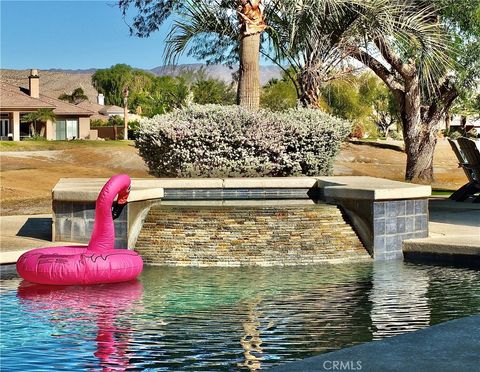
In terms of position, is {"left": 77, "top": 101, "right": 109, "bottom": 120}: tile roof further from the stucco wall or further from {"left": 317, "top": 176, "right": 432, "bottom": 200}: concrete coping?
{"left": 317, "top": 176, "right": 432, "bottom": 200}: concrete coping

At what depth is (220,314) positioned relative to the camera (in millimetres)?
7648

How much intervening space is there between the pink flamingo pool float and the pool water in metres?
0.12

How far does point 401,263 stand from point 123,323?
4.92m

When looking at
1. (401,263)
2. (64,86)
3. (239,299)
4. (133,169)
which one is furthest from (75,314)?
(64,86)

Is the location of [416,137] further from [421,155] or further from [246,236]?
[246,236]

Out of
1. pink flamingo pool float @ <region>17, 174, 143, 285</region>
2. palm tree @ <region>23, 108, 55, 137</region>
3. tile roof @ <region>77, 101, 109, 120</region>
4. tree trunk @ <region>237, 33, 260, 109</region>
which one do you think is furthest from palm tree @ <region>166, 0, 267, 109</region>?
tile roof @ <region>77, 101, 109, 120</region>

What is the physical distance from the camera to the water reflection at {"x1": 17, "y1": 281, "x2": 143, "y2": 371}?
6258mm

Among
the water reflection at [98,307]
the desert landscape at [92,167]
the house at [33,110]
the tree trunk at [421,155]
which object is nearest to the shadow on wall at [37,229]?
the water reflection at [98,307]

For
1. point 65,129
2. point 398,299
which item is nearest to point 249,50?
point 398,299

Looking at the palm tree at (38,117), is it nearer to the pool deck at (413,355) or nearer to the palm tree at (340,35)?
the palm tree at (340,35)

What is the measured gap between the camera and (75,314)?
7.61 m

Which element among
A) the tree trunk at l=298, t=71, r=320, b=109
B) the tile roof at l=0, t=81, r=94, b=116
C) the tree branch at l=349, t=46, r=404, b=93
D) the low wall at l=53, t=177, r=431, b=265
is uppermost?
the tile roof at l=0, t=81, r=94, b=116

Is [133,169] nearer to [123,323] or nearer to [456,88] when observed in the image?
[456,88]

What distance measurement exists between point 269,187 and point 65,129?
61213 millimetres
